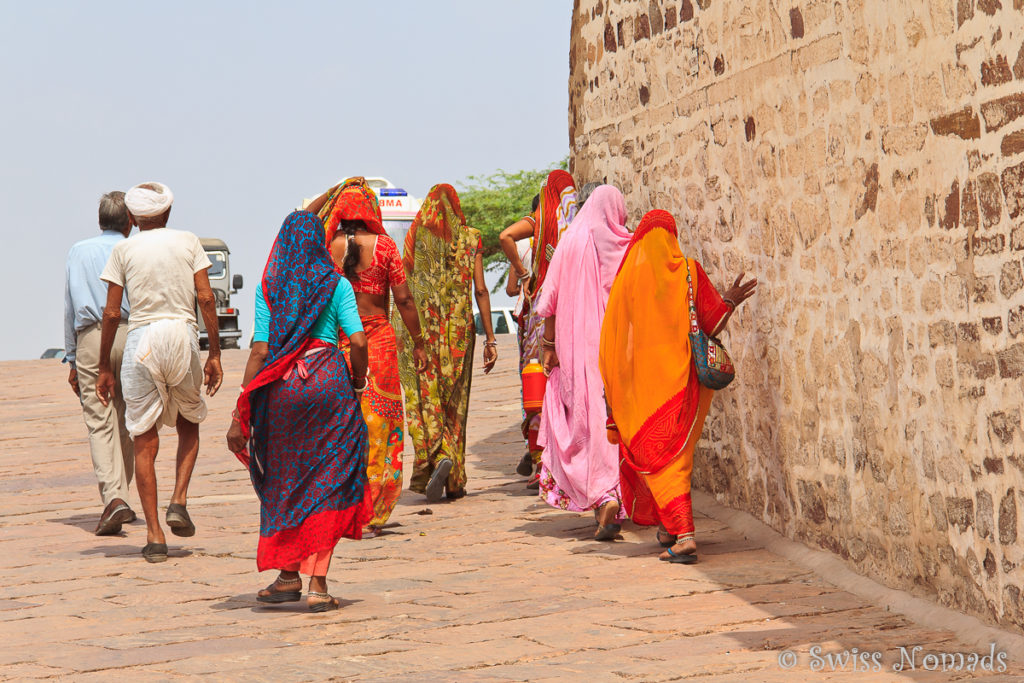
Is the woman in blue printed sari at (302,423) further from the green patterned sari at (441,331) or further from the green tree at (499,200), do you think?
the green tree at (499,200)

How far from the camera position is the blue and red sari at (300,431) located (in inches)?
222

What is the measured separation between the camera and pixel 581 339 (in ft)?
24.0

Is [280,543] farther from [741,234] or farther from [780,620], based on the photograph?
[741,234]

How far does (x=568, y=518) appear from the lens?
788cm

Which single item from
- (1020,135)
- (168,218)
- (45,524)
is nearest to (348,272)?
(168,218)

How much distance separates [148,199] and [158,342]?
78 cm

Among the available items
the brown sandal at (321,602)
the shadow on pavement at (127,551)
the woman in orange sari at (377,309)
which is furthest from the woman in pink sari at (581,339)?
the shadow on pavement at (127,551)

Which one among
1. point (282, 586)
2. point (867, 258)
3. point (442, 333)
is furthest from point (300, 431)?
point (442, 333)

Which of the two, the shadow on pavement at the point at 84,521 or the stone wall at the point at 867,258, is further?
the shadow on pavement at the point at 84,521

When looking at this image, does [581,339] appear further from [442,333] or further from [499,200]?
[499,200]

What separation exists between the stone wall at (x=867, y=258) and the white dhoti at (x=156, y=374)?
288cm

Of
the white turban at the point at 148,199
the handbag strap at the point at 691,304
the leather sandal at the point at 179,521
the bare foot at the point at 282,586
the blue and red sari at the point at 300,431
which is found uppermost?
the white turban at the point at 148,199

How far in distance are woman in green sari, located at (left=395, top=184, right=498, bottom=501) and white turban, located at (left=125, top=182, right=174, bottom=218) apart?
6.67ft

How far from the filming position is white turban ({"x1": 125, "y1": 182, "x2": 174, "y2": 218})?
697cm
